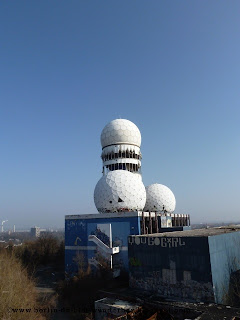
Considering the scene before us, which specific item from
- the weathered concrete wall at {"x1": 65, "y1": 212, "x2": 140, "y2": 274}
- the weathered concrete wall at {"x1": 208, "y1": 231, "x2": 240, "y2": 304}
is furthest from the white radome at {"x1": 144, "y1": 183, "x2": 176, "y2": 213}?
the weathered concrete wall at {"x1": 208, "y1": 231, "x2": 240, "y2": 304}

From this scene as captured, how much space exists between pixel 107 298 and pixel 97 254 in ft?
31.5

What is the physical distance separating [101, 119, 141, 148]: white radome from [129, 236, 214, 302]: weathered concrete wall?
66.1 ft

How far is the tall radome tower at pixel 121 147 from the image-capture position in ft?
130

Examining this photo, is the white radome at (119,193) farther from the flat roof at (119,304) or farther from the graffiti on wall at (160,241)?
the flat roof at (119,304)

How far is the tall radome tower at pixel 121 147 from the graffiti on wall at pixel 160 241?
684 inches

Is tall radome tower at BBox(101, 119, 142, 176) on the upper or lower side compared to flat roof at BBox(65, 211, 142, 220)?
upper

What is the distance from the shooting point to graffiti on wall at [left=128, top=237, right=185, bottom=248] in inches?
790

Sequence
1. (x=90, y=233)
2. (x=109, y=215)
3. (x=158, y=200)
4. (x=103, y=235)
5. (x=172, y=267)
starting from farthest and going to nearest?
1. (x=158, y=200)
2. (x=90, y=233)
3. (x=109, y=215)
4. (x=103, y=235)
5. (x=172, y=267)

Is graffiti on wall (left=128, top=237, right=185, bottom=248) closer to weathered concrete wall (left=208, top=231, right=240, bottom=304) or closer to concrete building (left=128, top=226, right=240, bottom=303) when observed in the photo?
concrete building (left=128, top=226, right=240, bottom=303)

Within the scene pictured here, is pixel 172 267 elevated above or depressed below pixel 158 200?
below

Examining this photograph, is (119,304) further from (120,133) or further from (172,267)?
(120,133)

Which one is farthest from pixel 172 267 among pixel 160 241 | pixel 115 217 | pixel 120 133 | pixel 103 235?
pixel 120 133

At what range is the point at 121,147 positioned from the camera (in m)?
40.0

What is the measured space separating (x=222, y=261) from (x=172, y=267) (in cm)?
388
